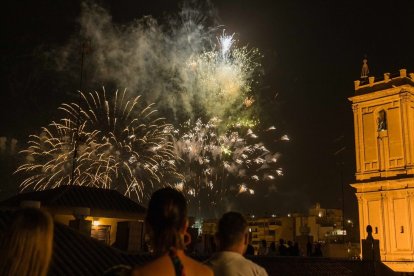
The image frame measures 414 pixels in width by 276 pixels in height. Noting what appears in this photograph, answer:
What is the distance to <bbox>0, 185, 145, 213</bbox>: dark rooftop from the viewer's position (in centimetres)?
2867

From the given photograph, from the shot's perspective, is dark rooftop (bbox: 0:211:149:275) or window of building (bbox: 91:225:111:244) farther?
window of building (bbox: 91:225:111:244)

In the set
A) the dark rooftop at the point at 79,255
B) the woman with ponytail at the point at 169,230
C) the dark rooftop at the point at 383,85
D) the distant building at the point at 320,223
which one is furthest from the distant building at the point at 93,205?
the distant building at the point at 320,223

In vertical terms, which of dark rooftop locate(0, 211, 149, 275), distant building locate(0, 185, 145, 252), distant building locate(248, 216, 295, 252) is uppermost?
distant building locate(248, 216, 295, 252)

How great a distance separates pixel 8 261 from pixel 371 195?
4803cm

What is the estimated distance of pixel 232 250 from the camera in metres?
5.77

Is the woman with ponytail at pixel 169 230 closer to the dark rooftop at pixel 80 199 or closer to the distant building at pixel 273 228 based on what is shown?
the dark rooftop at pixel 80 199

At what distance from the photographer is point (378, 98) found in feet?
160

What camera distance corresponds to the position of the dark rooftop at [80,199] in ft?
94.1

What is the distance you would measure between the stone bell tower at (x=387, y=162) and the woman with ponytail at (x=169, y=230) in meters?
44.3

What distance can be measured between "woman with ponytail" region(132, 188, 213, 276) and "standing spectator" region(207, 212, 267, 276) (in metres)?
1.37

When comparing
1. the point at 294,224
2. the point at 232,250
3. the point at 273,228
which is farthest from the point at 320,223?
the point at 232,250

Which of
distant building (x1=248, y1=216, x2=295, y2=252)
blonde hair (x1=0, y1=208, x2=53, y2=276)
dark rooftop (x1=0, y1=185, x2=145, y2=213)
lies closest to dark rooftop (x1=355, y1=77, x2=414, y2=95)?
dark rooftop (x1=0, y1=185, x2=145, y2=213)

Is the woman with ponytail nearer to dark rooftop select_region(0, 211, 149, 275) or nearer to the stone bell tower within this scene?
dark rooftop select_region(0, 211, 149, 275)

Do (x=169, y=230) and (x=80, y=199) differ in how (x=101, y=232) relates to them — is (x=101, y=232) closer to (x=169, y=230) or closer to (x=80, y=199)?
(x=80, y=199)
